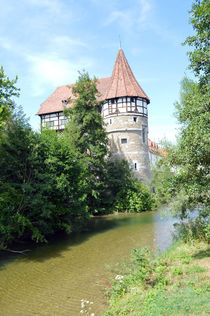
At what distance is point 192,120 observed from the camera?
6.74m

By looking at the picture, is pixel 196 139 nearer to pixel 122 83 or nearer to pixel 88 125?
pixel 88 125

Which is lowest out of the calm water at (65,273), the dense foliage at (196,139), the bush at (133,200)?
the calm water at (65,273)

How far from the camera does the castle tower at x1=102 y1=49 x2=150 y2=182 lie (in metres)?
27.6

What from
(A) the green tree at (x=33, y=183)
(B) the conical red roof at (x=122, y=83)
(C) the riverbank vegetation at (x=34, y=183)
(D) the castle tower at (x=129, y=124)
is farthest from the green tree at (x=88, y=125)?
(A) the green tree at (x=33, y=183)

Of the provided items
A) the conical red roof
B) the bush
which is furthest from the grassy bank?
the conical red roof

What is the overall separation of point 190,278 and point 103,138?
18381 mm

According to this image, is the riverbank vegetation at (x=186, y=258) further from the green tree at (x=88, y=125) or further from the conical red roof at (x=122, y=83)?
the conical red roof at (x=122, y=83)

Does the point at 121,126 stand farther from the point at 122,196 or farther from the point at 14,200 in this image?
the point at 14,200

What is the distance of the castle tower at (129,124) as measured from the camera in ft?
90.6

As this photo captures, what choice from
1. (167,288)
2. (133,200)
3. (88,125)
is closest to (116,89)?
(88,125)

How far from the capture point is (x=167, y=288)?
17.7 feet

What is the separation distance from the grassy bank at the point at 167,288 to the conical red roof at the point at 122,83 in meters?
22.0

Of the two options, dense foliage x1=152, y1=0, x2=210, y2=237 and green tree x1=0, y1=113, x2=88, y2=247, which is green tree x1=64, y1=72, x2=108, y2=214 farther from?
dense foliage x1=152, y1=0, x2=210, y2=237

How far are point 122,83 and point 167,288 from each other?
84.8ft
